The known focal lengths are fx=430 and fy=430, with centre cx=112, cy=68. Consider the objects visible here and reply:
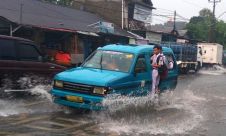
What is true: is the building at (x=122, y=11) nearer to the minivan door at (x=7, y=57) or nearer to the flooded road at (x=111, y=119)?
the flooded road at (x=111, y=119)

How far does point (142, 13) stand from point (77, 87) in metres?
34.4

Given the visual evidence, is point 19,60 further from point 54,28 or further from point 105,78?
point 54,28

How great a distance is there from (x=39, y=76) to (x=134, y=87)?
3122 millimetres

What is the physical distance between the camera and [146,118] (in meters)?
10.6

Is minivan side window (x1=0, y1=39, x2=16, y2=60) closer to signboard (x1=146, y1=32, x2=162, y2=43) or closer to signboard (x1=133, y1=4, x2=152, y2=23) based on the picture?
signboard (x1=146, y1=32, x2=162, y2=43)

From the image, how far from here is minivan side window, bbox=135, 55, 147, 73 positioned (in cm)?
1148

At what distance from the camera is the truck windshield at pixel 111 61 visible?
1128 centimetres

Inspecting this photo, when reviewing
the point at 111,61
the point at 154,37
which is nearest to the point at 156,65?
the point at 111,61

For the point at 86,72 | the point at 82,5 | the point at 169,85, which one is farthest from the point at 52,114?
the point at 82,5

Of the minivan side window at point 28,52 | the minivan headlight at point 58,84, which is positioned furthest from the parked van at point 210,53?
the minivan headlight at point 58,84

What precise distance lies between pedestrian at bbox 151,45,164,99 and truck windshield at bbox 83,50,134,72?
82 centimetres

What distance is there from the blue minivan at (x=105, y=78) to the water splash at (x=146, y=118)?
303mm

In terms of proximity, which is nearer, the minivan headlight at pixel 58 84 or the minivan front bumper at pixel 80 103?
the minivan front bumper at pixel 80 103

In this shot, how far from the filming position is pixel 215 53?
144 ft
